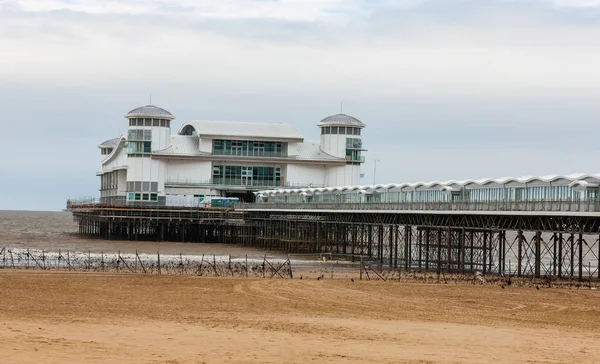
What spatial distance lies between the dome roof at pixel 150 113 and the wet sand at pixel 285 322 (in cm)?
6557

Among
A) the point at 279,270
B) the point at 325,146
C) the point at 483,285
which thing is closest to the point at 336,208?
the point at 279,270

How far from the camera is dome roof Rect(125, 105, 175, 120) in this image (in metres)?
115

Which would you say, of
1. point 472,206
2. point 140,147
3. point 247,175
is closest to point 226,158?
point 247,175

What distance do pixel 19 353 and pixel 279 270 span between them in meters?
34.8

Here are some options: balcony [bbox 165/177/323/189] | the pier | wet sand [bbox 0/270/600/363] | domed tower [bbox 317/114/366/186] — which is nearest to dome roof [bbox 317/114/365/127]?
domed tower [bbox 317/114/366/186]

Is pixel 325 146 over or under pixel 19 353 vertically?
over

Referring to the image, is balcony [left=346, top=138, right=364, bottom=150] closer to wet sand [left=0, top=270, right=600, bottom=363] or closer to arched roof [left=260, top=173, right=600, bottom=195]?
arched roof [left=260, top=173, right=600, bottom=195]

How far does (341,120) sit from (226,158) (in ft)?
47.8

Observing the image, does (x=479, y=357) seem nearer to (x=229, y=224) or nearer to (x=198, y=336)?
(x=198, y=336)

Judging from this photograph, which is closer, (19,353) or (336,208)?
(19,353)

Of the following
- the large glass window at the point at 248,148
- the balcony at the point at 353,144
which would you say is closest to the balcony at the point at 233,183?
the large glass window at the point at 248,148

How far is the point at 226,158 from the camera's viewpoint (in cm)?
11994

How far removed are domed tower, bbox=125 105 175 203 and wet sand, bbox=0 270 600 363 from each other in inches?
2537

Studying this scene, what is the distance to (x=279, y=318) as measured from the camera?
1379 inches
